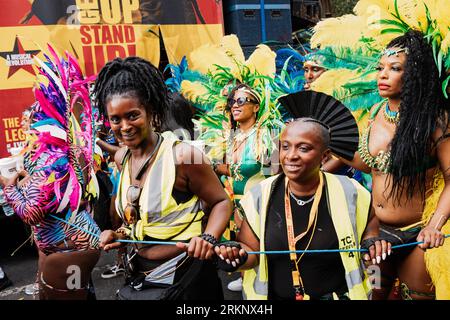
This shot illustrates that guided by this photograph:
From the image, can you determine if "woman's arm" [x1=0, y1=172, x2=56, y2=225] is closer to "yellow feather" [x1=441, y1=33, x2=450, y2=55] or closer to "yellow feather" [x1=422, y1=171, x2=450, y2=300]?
"yellow feather" [x1=422, y1=171, x2=450, y2=300]

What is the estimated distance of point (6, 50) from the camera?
14.9ft

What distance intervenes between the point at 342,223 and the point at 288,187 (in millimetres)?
297

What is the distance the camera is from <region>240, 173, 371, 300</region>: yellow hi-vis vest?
1858mm

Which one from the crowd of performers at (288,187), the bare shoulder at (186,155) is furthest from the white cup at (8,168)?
the bare shoulder at (186,155)

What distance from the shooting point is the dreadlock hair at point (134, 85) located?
2061mm

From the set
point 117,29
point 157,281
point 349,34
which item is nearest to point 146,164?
point 157,281

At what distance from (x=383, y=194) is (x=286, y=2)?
497cm

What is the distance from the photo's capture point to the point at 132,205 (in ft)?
6.78

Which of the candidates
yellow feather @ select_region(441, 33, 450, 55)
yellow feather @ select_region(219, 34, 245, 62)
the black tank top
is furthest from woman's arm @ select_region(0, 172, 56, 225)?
yellow feather @ select_region(219, 34, 245, 62)

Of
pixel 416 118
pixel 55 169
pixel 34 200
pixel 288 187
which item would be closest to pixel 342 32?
pixel 416 118

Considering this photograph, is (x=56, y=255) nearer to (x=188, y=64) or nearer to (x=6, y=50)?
(x=6, y=50)

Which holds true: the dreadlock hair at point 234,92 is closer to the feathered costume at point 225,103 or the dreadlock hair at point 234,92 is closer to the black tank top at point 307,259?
the feathered costume at point 225,103

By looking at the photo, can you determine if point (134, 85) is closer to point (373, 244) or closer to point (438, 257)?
point (373, 244)
